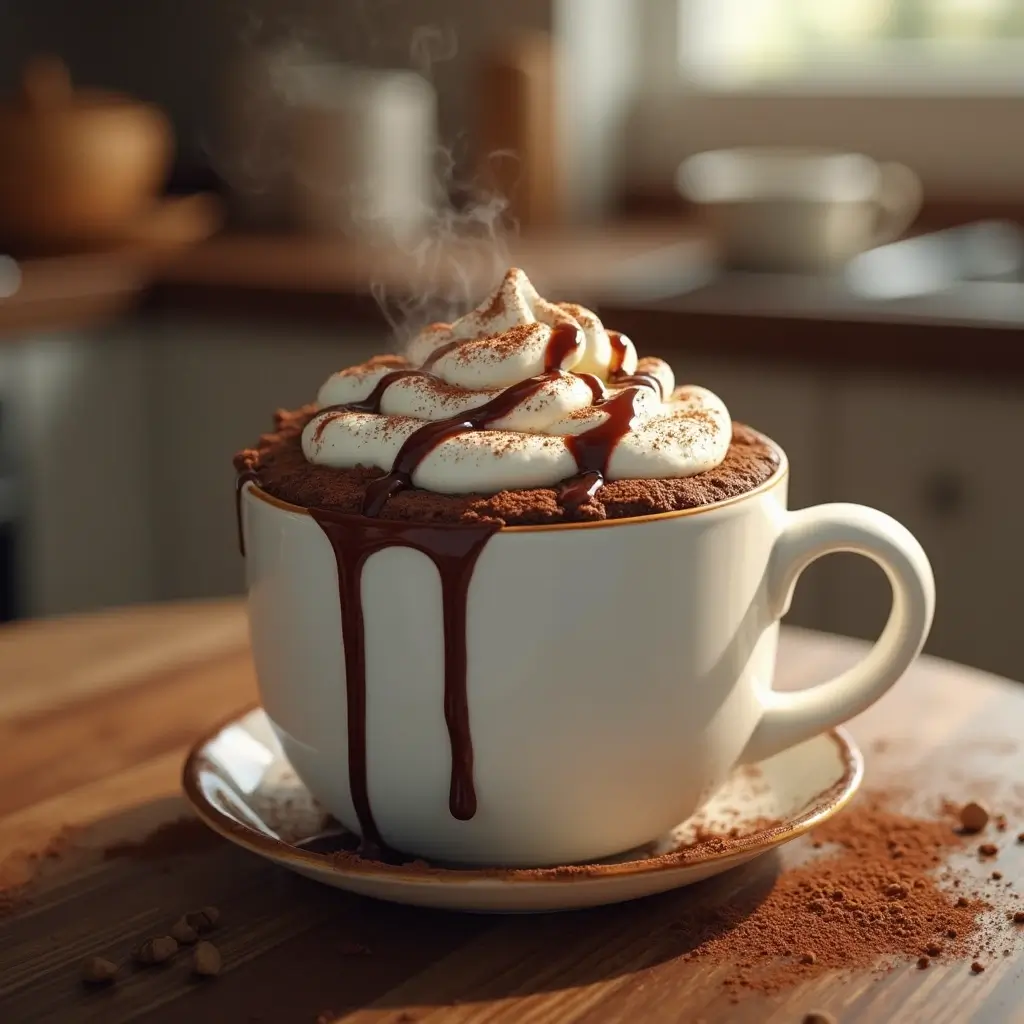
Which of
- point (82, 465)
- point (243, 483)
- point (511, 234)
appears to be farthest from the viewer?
point (511, 234)

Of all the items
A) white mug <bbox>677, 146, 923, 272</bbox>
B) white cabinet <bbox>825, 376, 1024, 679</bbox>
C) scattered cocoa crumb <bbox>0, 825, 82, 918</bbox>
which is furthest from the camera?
white mug <bbox>677, 146, 923, 272</bbox>

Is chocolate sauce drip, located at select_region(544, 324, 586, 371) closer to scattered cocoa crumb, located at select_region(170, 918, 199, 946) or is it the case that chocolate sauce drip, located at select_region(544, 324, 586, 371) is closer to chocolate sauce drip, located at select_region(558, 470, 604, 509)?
chocolate sauce drip, located at select_region(558, 470, 604, 509)

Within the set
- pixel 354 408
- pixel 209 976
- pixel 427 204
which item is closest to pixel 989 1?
pixel 427 204

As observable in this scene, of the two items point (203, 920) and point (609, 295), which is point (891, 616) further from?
point (609, 295)

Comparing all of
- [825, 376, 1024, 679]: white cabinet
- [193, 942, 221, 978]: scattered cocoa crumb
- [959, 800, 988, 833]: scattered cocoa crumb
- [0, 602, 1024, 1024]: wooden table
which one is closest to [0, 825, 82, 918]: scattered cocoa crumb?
[0, 602, 1024, 1024]: wooden table

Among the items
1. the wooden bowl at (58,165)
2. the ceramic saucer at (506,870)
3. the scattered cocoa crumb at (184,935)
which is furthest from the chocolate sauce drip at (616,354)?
the wooden bowl at (58,165)

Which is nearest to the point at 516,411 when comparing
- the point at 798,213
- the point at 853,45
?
the point at 798,213

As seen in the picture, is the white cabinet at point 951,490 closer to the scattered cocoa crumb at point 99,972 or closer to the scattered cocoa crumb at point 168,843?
the scattered cocoa crumb at point 168,843
